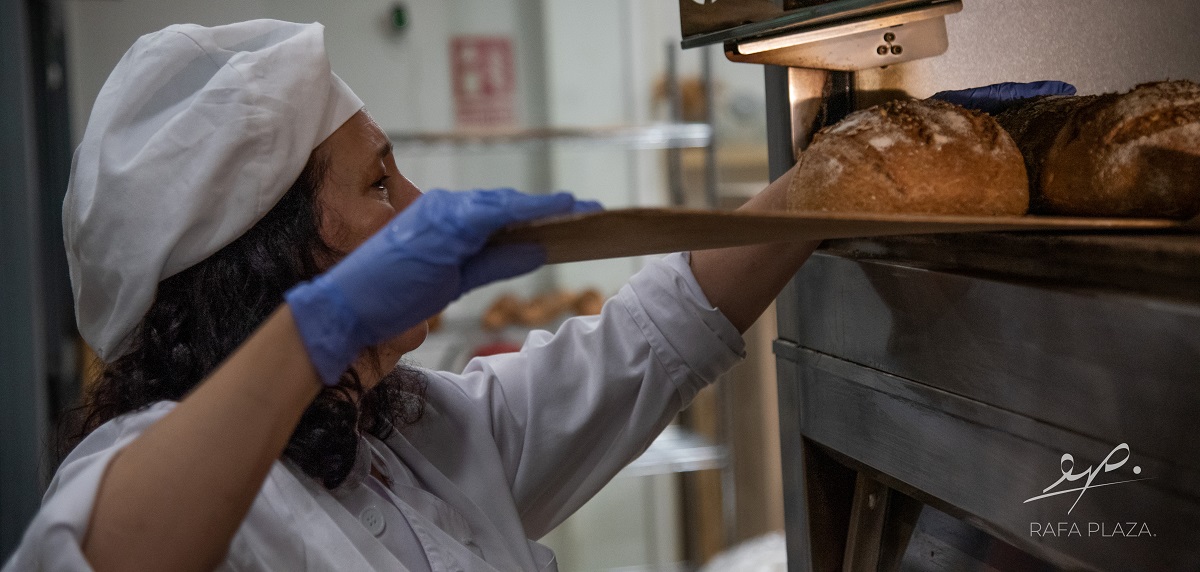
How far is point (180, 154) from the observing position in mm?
901

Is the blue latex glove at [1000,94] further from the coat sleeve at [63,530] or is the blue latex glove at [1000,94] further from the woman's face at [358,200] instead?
the coat sleeve at [63,530]

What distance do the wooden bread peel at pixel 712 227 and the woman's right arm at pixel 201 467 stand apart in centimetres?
19

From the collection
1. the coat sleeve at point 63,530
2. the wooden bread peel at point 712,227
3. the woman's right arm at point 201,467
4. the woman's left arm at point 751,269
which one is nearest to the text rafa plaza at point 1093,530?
the wooden bread peel at point 712,227

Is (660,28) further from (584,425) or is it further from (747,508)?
(584,425)

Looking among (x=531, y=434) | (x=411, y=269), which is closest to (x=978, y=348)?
(x=411, y=269)

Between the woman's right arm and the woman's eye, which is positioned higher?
the woman's eye

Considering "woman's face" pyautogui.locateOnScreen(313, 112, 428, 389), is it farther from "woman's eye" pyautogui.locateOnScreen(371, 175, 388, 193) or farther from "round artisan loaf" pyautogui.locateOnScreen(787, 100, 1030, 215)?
"round artisan loaf" pyautogui.locateOnScreen(787, 100, 1030, 215)

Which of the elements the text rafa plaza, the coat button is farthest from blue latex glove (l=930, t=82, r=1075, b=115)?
the coat button

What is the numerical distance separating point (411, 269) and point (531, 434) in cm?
58

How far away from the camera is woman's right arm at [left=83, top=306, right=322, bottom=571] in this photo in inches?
25.6

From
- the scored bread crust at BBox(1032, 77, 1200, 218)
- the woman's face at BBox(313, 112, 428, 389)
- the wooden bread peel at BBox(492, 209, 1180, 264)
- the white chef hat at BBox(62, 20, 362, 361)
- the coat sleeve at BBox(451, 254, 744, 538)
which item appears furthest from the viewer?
the coat sleeve at BBox(451, 254, 744, 538)

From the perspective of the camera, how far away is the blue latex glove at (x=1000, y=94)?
3.20 feet

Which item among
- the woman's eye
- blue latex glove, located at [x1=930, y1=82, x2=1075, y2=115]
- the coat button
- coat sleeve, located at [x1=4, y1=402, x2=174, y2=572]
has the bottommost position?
the coat button

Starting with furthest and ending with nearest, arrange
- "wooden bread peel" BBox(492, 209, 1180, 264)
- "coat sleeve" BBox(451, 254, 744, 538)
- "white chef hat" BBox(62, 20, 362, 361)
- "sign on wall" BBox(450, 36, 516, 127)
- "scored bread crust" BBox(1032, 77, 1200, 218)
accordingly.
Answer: "sign on wall" BBox(450, 36, 516, 127), "coat sleeve" BBox(451, 254, 744, 538), "white chef hat" BBox(62, 20, 362, 361), "scored bread crust" BBox(1032, 77, 1200, 218), "wooden bread peel" BBox(492, 209, 1180, 264)
